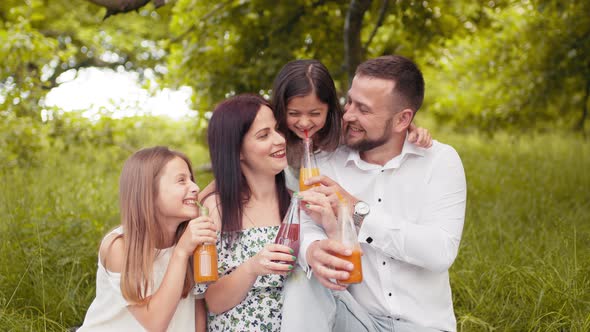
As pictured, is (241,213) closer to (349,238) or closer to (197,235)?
(197,235)

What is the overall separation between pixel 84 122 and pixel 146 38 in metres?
10.4

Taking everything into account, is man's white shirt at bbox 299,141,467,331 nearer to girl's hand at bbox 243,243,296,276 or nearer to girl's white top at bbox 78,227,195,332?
girl's hand at bbox 243,243,296,276

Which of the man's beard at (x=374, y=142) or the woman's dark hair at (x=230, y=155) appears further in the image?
the man's beard at (x=374, y=142)

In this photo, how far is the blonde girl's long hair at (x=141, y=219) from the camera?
2.32 metres

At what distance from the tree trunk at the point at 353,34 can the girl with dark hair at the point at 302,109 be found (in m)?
1.72

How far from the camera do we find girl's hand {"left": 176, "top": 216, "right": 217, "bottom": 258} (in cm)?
220

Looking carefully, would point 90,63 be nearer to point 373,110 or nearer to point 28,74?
point 28,74

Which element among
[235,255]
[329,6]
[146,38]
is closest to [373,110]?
[235,255]

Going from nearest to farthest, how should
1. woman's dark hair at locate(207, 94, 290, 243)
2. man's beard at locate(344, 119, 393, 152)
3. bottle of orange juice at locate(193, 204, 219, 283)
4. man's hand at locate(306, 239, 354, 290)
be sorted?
man's hand at locate(306, 239, 354, 290) < bottle of orange juice at locate(193, 204, 219, 283) < woman's dark hair at locate(207, 94, 290, 243) < man's beard at locate(344, 119, 393, 152)

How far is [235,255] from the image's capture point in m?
2.57

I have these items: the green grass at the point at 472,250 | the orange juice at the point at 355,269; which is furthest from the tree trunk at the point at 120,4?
the orange juice at the point at 355,269

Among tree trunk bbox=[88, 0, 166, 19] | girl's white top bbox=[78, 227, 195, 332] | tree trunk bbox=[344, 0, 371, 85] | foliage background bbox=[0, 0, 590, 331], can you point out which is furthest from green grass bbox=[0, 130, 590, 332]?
tree trunk bbox=[344, 0, 371, 85]

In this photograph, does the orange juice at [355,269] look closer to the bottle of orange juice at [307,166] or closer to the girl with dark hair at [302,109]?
the bottle of orange juice at [307,166]

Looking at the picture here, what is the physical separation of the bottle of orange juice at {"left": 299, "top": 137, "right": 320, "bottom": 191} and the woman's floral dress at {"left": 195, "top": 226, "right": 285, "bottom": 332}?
1.03 ft
